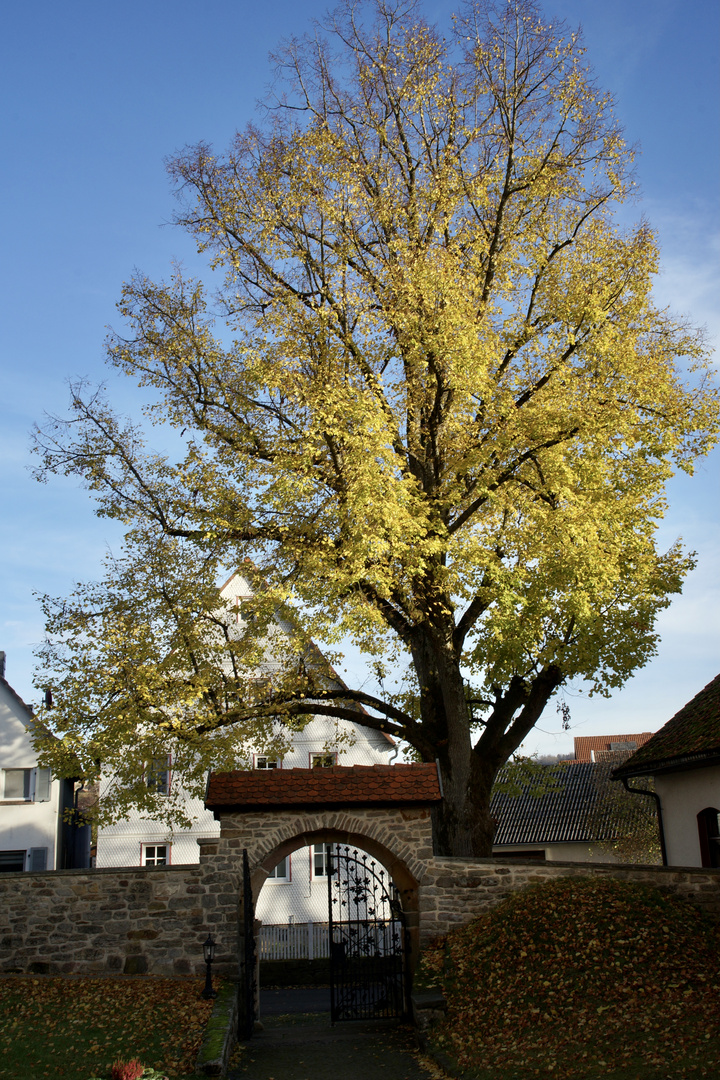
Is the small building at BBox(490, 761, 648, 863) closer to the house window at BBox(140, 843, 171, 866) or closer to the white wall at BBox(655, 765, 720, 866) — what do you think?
the house window at BBox(140, 843, 171, 866)

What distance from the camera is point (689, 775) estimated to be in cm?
1484

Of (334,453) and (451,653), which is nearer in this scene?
(334,453)

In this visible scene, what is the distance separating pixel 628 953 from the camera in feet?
32.9

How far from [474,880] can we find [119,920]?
16.3ft

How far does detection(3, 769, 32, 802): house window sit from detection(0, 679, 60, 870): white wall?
0.42ft

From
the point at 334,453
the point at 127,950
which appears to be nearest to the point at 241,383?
the point at 334,453

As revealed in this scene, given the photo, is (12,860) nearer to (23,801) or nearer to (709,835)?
(23,801)

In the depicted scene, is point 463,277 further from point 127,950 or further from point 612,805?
point 612,805

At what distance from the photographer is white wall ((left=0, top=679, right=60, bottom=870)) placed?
24438 mm

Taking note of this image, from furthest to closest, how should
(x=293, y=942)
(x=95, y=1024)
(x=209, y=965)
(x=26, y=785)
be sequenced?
(x=26, y=785) < (x=293, y=942) < (x=209, y=965) < (x=95, y=1024)

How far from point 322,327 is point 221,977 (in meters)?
10.0

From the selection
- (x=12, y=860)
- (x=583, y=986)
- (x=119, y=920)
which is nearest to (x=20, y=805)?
(x=12, y=860)

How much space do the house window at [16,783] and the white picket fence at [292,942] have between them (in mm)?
7947

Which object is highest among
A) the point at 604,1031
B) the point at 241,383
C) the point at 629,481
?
the point at 241,383
